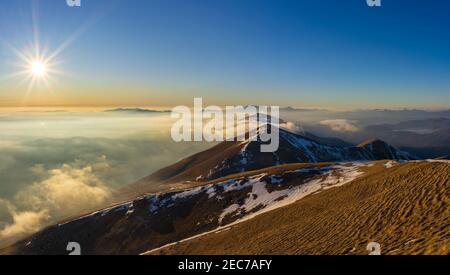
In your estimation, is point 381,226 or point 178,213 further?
point 178,213

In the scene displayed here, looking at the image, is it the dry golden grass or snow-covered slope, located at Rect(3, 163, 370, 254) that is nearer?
the dry golden grass

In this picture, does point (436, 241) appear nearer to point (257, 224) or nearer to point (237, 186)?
point (257, 224)

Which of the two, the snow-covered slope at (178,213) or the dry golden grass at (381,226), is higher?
the dry golden grass at (381,226)

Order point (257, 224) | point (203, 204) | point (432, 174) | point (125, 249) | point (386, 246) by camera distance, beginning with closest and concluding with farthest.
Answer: point (386, 246) < point (432, 174) < point (257, 224) < point (125, 249) < point (203, 204)

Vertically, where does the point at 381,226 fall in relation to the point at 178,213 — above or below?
above

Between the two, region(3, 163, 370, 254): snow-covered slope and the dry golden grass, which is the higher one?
the dry golden grass

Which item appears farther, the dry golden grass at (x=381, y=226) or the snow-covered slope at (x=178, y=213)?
the snow-covered slope at (x=178, y=213)

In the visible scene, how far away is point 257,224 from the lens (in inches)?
1767
